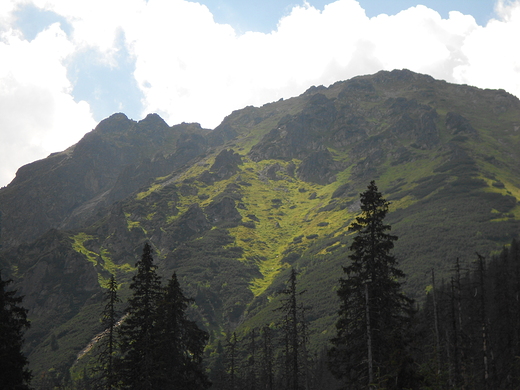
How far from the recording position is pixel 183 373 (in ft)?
124

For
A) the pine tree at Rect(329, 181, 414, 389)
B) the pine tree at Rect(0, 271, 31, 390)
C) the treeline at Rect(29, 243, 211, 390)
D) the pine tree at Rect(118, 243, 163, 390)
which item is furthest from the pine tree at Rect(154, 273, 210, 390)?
the pine tree at Rect(329, 181, 414, 389)

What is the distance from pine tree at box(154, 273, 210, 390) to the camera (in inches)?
1391

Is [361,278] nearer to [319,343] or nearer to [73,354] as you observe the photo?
[319,343]

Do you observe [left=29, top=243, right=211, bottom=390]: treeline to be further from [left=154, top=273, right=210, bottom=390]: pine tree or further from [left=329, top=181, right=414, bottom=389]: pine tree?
[left=329, top=181, right=414, bottom=389]: pine tree

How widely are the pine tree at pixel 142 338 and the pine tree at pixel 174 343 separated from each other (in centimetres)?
72

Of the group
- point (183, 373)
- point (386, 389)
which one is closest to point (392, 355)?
point (386, 389)

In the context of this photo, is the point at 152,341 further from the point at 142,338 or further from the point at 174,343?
the point at 174,343

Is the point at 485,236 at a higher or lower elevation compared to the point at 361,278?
higher

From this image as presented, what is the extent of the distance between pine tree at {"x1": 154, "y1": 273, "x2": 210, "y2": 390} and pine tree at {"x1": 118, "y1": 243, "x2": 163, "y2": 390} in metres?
0.72

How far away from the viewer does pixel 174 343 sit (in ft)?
120

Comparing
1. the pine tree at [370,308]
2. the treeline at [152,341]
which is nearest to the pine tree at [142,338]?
the treeline at [152,341]

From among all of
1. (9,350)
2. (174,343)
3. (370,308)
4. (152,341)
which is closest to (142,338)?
(152,341)

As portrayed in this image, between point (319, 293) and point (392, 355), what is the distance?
177943 mm

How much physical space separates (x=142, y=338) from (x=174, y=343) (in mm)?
2913
